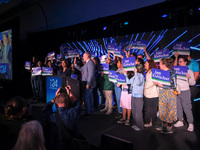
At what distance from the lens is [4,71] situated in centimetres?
917

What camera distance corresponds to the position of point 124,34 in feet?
19.7

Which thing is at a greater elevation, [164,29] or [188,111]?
[164,29]

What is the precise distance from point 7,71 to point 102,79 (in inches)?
241

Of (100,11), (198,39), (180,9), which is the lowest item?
(198,39)

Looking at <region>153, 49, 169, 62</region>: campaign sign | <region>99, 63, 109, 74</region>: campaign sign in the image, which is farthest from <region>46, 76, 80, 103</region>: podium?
<region>153, 49, 169, 62</region>: campaign sign

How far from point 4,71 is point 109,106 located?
6.87 meters

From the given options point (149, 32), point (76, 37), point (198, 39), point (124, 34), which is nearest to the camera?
point (198, 39)

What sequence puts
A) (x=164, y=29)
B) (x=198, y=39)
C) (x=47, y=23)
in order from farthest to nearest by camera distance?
(x=47, y=23) < (x=164, y=29) < (x=198, y=39)

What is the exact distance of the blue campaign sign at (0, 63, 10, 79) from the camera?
8883 millimetres

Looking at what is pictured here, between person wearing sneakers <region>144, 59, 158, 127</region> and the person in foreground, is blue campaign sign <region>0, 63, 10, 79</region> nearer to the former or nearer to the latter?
person wearing sneakers <region>144, 59, 158, 127</region>

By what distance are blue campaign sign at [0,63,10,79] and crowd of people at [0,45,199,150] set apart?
302 cm

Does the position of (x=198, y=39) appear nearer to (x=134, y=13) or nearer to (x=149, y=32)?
(x=149, y=32)

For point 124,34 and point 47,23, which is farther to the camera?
point 47,23

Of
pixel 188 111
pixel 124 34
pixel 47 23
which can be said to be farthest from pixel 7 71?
pixel 188 111
